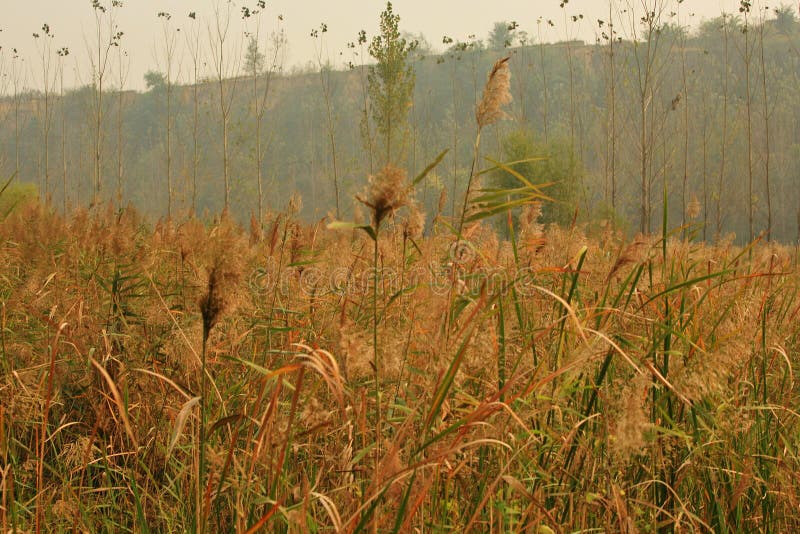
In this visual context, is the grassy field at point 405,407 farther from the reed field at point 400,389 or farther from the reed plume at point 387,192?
the reed plume at point 387,192

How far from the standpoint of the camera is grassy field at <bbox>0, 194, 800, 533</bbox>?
3.82 ft

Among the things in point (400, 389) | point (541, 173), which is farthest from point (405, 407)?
point (541, 173)

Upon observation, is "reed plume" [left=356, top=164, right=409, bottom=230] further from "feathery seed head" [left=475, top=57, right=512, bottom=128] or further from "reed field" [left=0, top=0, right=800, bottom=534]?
"feathery seed head" [left=475, top=57, right=512, bottom=128]

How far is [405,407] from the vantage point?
1.38 m

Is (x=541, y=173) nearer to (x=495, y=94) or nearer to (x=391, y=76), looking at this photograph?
(x=391, y=76)

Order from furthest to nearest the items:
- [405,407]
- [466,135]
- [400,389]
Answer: [466,135] → [400,389] → [405,407]

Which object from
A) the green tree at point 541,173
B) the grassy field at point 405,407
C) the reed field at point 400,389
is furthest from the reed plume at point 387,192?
the green tree at point 541,173

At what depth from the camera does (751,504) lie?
1732 millimetres

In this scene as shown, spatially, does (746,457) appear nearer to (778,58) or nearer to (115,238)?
(115,238)

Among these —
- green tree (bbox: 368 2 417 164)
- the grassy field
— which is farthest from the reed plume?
green tree (bbox: 368 2 417 164)

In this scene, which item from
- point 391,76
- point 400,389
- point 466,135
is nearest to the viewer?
point 400,389

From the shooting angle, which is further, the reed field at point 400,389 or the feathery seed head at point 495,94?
the feathery seed head at point 495,94

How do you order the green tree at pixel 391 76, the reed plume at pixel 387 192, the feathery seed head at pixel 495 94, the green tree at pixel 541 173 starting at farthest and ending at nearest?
the green tree at pixel 541 173 < the green tree at pixel 391 76 < the feathery seed head at pixel 495 94 < the reed plume at pixel 387 192

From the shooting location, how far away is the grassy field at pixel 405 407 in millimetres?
1165
